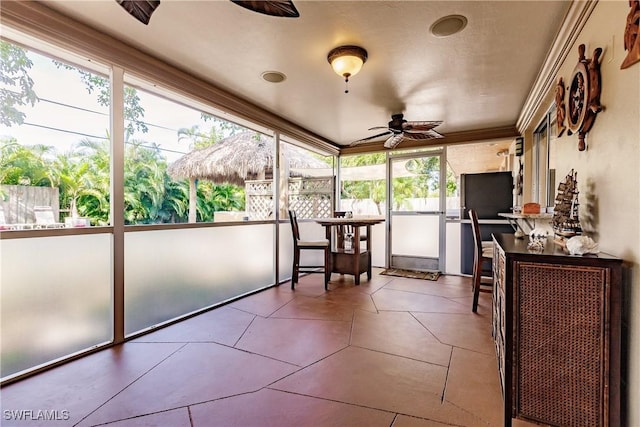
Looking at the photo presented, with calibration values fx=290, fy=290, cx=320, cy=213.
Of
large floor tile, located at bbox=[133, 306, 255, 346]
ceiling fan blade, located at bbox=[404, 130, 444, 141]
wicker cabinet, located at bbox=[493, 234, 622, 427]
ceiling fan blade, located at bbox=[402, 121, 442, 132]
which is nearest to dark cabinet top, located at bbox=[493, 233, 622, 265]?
wicker cabinet, located at bbox=[493, 234, 622, 427]

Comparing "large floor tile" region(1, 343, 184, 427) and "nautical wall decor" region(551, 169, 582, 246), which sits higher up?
"nautical wall decor" region(551, 169, 582, 246)

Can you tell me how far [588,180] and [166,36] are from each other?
3096mm

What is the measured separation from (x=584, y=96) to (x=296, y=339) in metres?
2.59

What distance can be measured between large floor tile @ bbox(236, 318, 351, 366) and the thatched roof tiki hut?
143 cm

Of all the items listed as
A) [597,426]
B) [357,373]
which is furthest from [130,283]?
[597,426]

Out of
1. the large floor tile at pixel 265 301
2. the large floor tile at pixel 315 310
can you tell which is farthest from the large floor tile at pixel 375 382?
the large floor tile at pixel 265 301

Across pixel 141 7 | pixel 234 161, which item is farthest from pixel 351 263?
pixel 141 7

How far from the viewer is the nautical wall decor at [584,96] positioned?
162 centimetres

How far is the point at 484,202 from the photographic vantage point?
185 inches

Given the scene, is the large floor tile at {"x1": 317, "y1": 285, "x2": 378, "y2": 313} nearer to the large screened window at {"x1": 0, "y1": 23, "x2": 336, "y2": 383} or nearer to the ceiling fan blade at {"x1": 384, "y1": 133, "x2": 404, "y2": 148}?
the large screened window at {"x1": 0, "y1": 23, "x2": 336, "y2": 383}

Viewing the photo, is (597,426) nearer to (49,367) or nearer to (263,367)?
(263,367)

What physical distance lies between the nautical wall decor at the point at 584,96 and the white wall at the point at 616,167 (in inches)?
1.6

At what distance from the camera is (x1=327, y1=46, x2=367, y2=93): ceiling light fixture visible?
2336 mm

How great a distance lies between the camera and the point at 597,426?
1.29 meters
